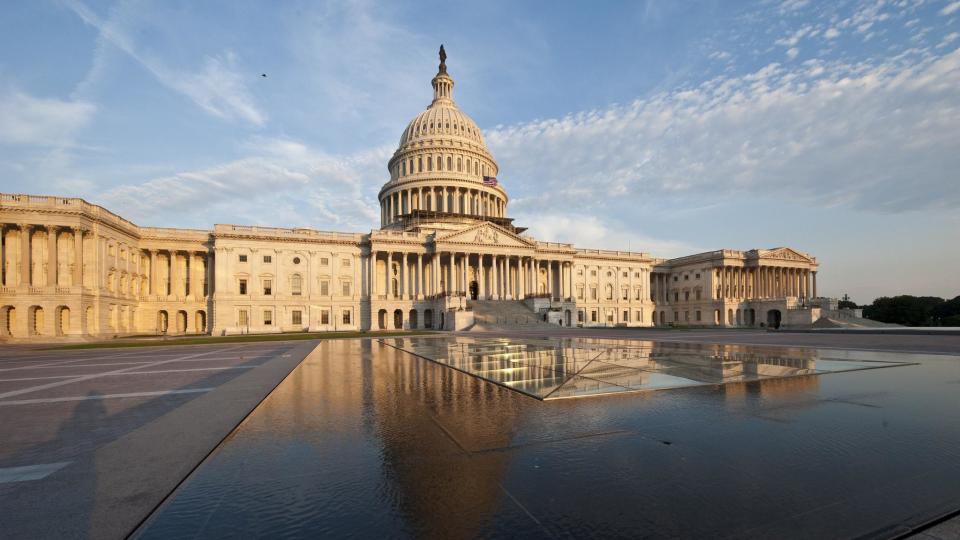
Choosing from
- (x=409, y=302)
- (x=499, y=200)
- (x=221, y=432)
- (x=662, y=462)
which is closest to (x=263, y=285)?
(x=409, y=302)

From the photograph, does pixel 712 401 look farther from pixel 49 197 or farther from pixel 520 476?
pixel 49 197

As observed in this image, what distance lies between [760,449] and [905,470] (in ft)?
4.70

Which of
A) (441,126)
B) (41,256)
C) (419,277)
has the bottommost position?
(419,277)

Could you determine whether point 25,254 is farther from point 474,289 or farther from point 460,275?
point 474,289

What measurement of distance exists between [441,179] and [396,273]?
26359 millimetres

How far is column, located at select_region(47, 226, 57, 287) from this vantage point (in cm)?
5142

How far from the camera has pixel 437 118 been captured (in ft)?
348

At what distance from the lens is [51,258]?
169 ft

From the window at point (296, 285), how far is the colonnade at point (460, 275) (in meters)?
10.9

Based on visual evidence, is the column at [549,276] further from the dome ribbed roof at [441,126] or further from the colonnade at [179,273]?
the colonnade at [179,273]

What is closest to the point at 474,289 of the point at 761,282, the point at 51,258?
the point at 51,258

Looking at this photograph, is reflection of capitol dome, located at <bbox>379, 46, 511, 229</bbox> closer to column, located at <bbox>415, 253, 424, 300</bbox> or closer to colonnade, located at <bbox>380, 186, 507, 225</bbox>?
colonnade, located at <bbox>380, 186, 507, 225</bbox>

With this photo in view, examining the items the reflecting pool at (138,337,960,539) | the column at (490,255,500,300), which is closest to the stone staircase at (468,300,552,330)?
the column at (490,255,500,300)

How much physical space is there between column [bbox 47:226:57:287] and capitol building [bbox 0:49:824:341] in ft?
0.45
